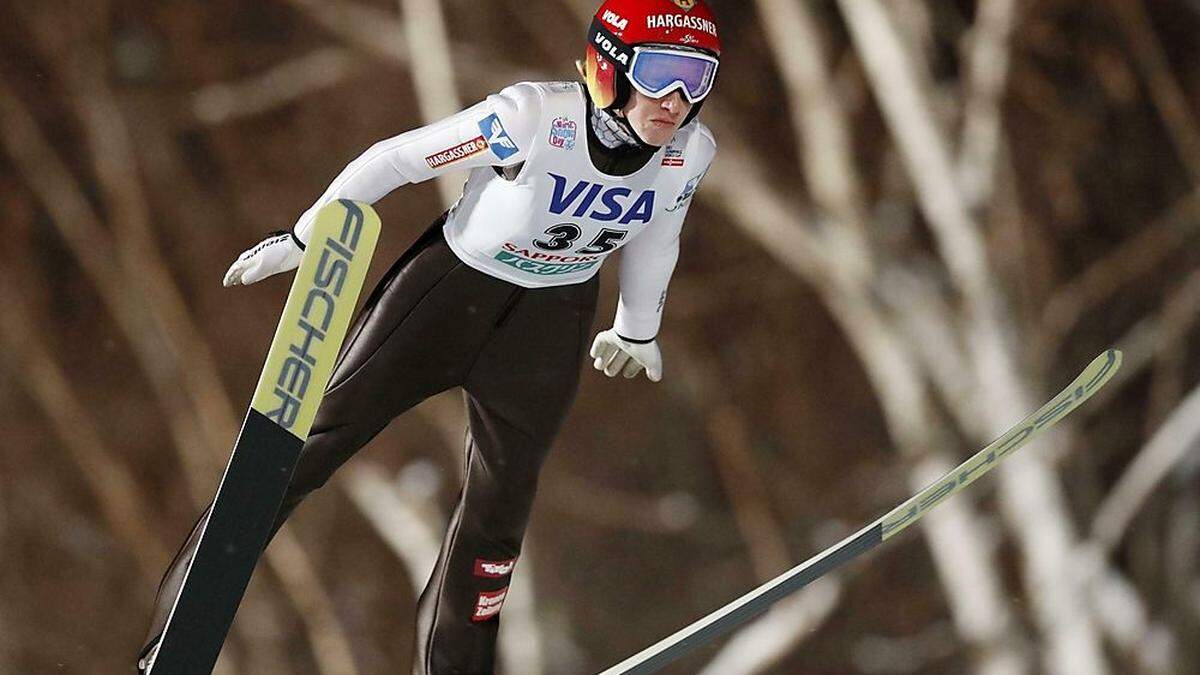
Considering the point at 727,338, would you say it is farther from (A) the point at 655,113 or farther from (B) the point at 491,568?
(A) the point at 655,113

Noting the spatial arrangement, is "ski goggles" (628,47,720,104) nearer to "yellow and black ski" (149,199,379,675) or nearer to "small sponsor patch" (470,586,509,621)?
"yellow and black ski" (149,199,379,675)

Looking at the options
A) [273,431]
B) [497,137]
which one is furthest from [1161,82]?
[273,431]

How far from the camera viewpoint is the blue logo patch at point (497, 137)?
148 cm

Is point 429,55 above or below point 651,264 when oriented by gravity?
above

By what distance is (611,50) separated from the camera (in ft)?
4.71

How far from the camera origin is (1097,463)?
2.97 metres

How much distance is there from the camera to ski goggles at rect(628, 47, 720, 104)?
55.7 inches

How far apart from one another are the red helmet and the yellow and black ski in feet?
1.13

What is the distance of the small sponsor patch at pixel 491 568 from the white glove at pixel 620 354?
0.29 metres

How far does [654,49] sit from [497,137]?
0.68ft

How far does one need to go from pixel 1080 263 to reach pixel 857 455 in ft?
2.20

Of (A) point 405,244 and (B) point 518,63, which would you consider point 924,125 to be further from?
(A) point 405,244

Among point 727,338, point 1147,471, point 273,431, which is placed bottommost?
point 273,431

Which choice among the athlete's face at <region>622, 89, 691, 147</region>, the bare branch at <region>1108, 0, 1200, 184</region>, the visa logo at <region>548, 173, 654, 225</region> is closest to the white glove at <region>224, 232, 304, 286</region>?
the visa logo at <region>548, 173, 654, 225</region>
